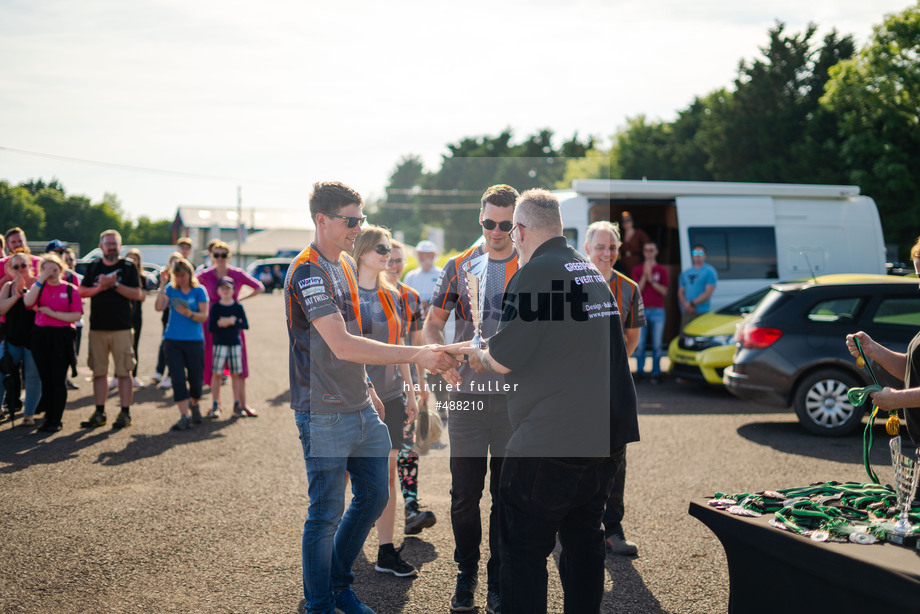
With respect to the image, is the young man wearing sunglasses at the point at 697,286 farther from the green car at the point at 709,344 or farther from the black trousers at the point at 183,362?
the black trousers at the point at 183,362

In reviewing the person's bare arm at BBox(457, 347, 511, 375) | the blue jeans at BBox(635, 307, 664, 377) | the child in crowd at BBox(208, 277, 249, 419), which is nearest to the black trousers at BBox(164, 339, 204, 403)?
the child in crowd at BBox(208, 277, 249, 419)

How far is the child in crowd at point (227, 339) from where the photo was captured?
8.93 meters

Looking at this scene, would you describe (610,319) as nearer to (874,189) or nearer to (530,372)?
(530,372)

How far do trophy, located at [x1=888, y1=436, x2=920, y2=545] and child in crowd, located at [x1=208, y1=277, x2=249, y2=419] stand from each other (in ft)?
24.3

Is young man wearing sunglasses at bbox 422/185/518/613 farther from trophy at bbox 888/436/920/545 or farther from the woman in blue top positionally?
the woman in blue top

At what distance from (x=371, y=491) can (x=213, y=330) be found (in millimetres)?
5937

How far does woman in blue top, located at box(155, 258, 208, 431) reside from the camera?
8281mm

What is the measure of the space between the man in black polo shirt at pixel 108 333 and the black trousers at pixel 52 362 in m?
0.29

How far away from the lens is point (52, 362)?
26.5 ft

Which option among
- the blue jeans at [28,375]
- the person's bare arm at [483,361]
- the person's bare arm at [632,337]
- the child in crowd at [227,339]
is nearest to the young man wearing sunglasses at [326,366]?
the person's bare arm at [483,361]

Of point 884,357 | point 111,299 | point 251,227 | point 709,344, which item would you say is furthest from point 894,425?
point 251,227

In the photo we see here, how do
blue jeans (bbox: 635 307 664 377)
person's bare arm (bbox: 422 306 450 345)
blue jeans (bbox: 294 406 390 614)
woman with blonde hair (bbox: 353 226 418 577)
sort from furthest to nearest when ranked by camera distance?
blue jeans (bbox: 635 307 664 377) < woman with blonde hair (bbox: 353 226 418 577) < person's bare arm (bbox: 422 306 450 345) < blue jeans (bbox: 294 406 390 614)

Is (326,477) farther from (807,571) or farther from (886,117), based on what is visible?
(886,117)

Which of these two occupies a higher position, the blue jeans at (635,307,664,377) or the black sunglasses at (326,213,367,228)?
the black sunglasses at (326,213,367,228)
